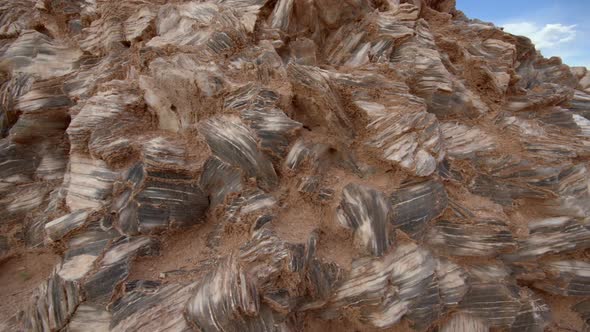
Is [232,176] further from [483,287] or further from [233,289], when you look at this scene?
[483,287]

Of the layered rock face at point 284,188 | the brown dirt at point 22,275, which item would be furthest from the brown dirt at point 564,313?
the brown dirt at point 22,275

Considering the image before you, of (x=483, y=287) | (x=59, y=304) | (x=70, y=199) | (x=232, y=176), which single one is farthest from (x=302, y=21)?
(x=59, y=304)

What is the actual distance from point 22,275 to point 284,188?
853 cm

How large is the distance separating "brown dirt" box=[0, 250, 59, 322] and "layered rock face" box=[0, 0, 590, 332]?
14.3 inches

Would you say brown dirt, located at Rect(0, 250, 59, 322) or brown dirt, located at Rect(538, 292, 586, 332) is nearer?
brown dirt, located at Rect(538, 292, 586, 332)

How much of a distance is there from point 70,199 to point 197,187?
3.52m

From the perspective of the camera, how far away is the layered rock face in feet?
26.8

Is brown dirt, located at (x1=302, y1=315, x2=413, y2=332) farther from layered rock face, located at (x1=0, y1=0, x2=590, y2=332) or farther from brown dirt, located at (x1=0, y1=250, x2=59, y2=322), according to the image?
brown dirt, located at (x1=0, y1=250, x2=59, y2=322)

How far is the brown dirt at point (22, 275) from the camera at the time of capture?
9.87 m

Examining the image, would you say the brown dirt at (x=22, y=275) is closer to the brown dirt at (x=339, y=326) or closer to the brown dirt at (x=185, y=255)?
the brown dirt at (x=185, y=255)

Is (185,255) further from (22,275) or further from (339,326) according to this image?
(22,275)

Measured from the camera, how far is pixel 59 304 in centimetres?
839

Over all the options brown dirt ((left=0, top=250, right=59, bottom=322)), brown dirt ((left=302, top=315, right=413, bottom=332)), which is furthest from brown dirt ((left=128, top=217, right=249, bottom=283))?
brown dirt ((left=0, top=250, right=59, bottom=322))

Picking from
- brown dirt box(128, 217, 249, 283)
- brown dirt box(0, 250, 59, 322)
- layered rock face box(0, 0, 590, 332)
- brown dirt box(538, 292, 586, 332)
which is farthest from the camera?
brown dirt box(0, 250, 59, 322)
